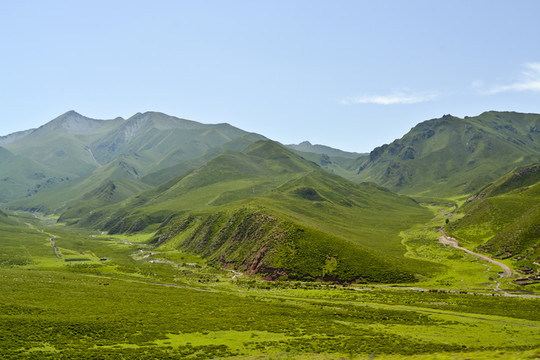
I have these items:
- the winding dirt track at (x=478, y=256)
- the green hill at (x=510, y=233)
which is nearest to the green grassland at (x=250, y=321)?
the winding dirt track at (x=478, y=256)

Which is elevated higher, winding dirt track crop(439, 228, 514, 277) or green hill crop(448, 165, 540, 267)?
green hill crop(448, 165, 540, 267)

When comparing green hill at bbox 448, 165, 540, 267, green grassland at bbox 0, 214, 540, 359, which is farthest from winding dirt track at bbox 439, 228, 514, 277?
green grassland at bbox 0, 214, 540, 359

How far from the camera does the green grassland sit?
2158 inches

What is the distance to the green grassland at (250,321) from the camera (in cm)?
5481

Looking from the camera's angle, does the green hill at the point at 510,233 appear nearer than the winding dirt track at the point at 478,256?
No

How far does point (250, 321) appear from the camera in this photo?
75625mm

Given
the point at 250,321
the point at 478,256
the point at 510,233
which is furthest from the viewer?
the point at 510,233

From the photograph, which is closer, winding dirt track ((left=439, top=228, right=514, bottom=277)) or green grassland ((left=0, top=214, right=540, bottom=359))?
green grassland ((left=0, top=214, right=540, bottom=359))

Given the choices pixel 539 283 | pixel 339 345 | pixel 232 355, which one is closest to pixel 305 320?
pixel 339 345

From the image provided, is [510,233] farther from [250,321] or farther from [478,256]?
[250,321]

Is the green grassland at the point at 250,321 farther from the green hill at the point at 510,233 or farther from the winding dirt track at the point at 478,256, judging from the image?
the green hill at the point at 510,233

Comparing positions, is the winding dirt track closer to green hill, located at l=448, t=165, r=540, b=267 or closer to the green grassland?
green hill, located at l=448, t=165, r=540, b=267

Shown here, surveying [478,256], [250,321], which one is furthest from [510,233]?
[250,321]

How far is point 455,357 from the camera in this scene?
47062 millimetres
